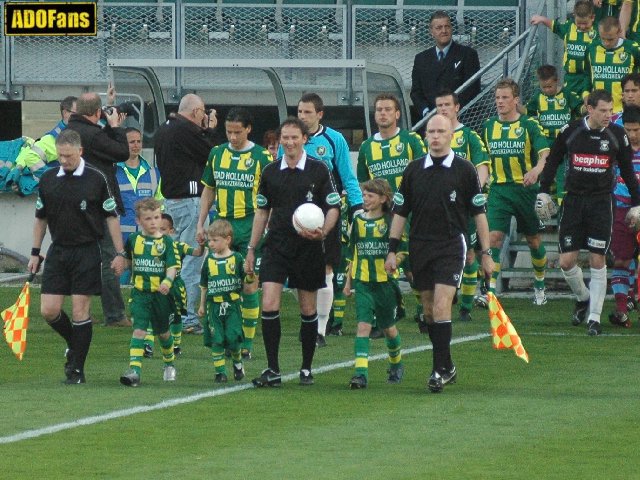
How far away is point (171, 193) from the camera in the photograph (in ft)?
48.8

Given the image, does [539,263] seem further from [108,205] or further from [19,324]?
[19,324]

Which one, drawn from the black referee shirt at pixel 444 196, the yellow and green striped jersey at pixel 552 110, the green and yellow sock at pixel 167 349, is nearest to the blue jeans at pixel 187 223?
the green and yellow sock at pixel 167 349

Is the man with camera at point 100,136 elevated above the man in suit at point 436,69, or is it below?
below

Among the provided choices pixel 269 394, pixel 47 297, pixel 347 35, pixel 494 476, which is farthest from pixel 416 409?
pixel 347 35

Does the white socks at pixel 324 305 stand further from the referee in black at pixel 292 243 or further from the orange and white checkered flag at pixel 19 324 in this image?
the orange and white checkered flag at pixel 19 324

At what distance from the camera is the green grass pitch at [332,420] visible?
8.05 meters

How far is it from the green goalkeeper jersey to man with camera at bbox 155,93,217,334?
171 cm

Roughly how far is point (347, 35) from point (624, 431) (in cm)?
1306

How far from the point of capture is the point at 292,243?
437 inches

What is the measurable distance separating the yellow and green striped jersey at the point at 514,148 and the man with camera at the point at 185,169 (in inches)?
123

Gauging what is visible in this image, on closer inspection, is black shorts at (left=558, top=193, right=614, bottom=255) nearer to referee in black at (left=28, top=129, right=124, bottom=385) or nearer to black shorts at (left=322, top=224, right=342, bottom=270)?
black shorts at (left=322, top=224, right=342, bottom=270)

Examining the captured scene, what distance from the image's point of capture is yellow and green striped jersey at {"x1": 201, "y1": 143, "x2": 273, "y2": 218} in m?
13.1

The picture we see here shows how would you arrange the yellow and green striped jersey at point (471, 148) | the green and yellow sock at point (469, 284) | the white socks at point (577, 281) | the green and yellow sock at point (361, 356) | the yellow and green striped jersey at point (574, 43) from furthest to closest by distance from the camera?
the yellow and green striped jersey at point (574, 43), the green and yellow sock at point (469, 284), the white socks at point (577, 281), the yellow and green striped jersey at point (471, 148), the green and yellow sock at point (361, 356)

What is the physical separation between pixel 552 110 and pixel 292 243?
7.77 meters
